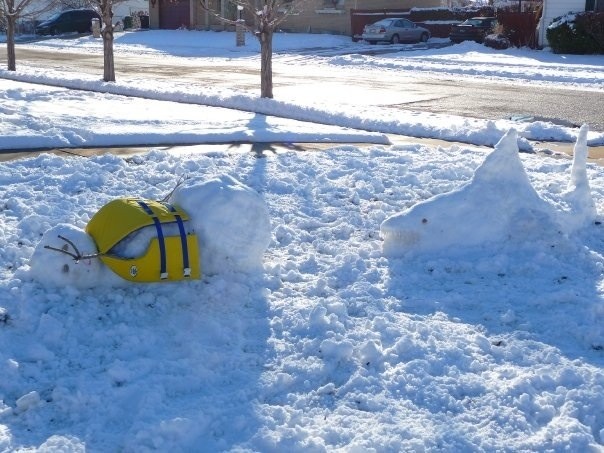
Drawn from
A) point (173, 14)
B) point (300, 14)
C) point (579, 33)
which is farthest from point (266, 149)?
point (173, 14)

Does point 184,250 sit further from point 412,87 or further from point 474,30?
point 474,30

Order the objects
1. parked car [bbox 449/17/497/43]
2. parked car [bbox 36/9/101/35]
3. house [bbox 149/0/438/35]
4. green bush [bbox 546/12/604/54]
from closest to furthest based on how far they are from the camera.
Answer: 1. green bush [bbox 546/12/604/54]
2. parked car [bbox 449/17/497/43]
3. house [bbox 149/0/438/35]
4. parked car [bbox 36/9/101/35]

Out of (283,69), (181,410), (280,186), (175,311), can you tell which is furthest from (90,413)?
(283,69)

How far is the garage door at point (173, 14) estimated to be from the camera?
161 ft

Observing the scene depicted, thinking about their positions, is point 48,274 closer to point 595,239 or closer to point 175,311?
point 175,311

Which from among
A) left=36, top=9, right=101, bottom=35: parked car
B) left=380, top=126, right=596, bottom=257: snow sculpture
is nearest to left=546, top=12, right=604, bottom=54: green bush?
left=380, top=126, right=596, bottom=257: snow sculpture

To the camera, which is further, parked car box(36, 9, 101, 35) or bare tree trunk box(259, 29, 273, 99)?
parked car box(36, 9, 101, 35)

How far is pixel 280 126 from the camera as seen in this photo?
37.7 feet

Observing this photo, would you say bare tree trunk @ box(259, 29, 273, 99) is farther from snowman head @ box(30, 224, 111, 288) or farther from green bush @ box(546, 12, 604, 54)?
green bush @ box(546, 12, 604, 54)

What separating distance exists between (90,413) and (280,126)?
8.09 metres

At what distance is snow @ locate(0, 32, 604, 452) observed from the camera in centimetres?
371

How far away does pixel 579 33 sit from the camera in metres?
28.7

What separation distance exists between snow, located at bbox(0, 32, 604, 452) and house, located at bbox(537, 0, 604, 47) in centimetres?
2524

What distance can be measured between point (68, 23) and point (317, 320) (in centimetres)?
4741
